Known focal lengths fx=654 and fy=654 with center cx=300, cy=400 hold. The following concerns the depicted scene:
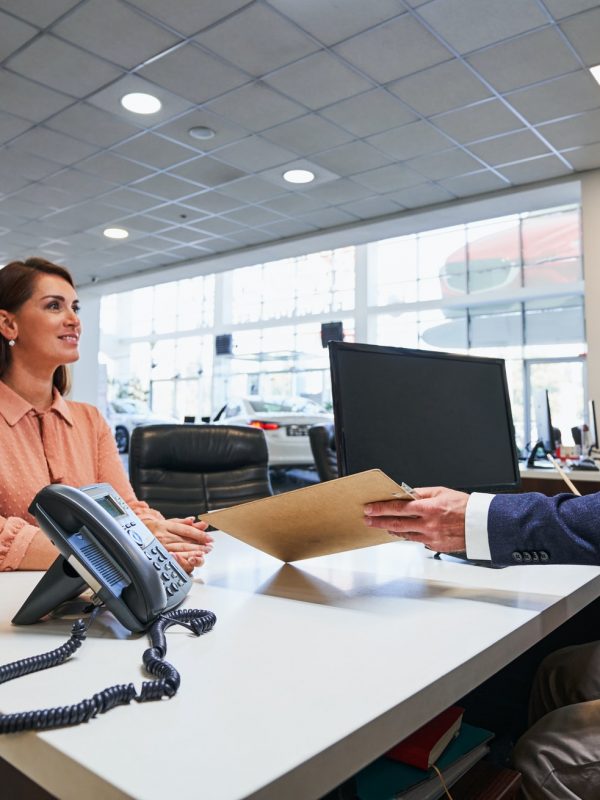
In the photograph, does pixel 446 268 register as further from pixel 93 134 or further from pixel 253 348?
pixel 93 134

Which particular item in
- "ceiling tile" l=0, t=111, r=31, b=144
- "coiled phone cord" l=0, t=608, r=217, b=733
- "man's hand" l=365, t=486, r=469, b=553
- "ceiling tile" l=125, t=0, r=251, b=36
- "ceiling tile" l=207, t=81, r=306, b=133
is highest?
"ceiling tile" l=0, t=111, r=31, b=144

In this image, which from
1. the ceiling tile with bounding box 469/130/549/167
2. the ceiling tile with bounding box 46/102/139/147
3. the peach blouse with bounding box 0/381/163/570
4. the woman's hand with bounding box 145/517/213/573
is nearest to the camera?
the woman's hand with bounding box 145/517/213/573

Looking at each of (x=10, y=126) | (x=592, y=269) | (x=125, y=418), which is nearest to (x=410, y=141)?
(x=592, y=269)

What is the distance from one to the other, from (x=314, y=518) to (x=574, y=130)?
4625 mm

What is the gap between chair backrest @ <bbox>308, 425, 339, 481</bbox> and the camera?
13.7ft

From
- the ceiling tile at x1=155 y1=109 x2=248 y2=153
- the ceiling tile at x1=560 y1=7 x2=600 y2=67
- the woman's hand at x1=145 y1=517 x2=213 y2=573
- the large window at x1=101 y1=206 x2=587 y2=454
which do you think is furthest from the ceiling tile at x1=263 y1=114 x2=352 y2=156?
the woman's hand at x1=145 y1=517 x2=213 y2=573

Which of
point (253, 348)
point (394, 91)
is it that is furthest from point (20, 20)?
point (253, 348)

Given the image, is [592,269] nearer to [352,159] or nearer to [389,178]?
[389,178]

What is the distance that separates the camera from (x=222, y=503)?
2500mm

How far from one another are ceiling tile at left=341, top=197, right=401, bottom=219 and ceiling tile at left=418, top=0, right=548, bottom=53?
261cm

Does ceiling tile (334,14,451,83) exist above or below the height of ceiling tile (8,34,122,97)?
below

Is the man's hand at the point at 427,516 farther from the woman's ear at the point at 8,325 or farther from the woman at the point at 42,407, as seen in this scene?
the woman's ear at the point at 8,325

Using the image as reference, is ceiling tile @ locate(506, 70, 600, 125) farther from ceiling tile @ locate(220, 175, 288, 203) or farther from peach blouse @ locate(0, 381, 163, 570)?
peach blouse @ locate(0, 381, 163, 570)

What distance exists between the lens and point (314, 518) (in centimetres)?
103
